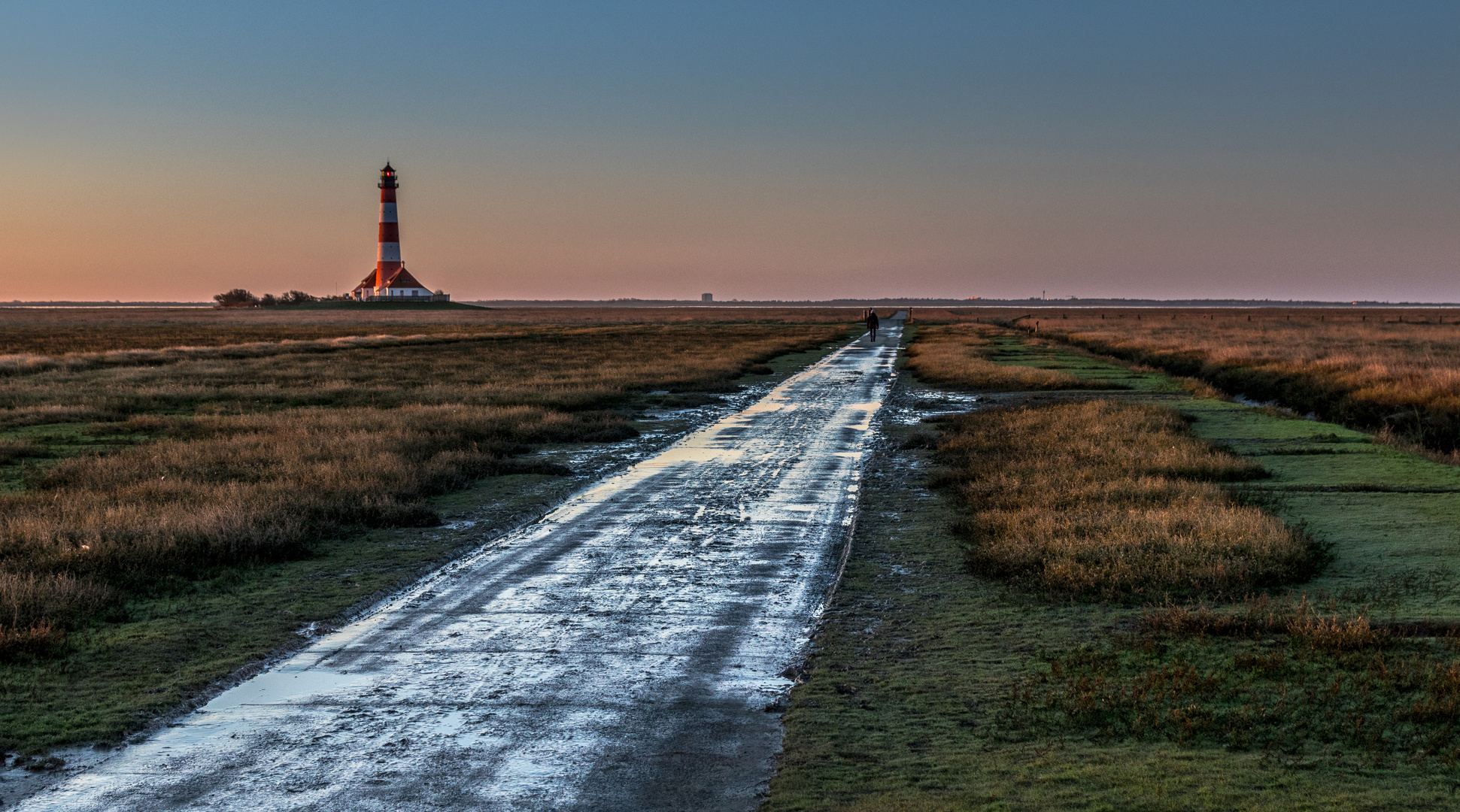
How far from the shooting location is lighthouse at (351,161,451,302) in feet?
461

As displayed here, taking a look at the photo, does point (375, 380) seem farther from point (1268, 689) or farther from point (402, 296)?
point (402, 296)

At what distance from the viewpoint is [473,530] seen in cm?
1202

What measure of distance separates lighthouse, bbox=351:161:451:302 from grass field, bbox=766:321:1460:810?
140 meters

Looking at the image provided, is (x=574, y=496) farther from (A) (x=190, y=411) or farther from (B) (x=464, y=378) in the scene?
(B) (x=464, y=378)

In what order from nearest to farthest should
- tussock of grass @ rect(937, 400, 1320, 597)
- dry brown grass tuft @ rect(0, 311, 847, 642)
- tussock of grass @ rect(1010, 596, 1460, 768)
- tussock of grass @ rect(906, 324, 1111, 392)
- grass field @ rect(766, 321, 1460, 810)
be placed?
grass field @ rect(766, 321, 1460, 810) → tussock of grass @ rect(1010, 596, 1460, 768) → tussock of grass @ rect(937, 400, 1320, 597) → dry brown grass tuft @ rect(0, 311, 847, 642) → tussock of grass @ rect(906, 324, 1111, 392)

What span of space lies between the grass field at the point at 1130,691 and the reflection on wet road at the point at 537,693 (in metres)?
0.44

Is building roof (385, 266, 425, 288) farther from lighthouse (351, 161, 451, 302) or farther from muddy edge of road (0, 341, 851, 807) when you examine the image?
muddy edge of road (0, 341, 851, 807)

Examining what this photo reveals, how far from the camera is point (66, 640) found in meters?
7.62

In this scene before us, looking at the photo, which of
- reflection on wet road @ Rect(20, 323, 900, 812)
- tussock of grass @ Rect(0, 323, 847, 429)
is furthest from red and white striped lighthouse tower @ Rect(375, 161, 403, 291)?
reflection on wet road @ Rect(20, 323, 900, 812)

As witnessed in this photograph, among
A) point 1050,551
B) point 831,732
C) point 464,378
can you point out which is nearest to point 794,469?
point 1050,551

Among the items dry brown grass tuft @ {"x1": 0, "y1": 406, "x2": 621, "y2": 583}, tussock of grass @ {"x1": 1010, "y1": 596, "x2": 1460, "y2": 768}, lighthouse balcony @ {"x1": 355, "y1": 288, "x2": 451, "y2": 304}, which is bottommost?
dry brown grass tuft @ {"x1": 0, "y1": 406, "x2": 621, "y2": 583}

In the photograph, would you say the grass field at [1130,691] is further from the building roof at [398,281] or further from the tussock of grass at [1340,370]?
the building roof at [398,281]

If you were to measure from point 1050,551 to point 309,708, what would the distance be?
20.4 feet

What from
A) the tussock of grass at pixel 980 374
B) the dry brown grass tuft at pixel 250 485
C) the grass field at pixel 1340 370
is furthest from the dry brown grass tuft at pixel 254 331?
the grass field at pixel 1340 370
